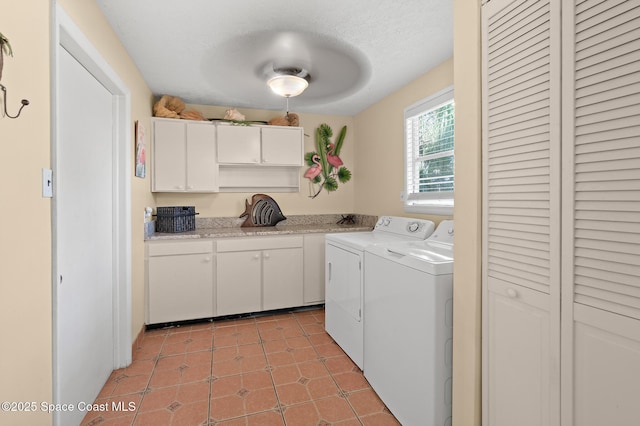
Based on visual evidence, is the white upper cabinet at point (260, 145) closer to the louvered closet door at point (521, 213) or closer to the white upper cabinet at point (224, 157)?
the white upper cabinet at point (224, 157)

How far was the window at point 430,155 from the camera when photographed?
8.26 feet

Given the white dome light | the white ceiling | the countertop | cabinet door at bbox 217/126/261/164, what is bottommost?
the countertop

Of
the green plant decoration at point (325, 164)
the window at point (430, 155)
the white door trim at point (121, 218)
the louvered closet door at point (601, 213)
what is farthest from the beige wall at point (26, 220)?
the green plant decoration at point (325, 164)

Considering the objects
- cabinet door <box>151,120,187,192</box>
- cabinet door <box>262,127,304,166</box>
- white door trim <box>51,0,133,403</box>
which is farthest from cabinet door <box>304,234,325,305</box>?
white door trim <box>51,0,133,403</box>

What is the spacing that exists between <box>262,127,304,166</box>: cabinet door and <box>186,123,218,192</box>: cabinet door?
0.57 metres

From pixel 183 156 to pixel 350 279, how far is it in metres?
2.22

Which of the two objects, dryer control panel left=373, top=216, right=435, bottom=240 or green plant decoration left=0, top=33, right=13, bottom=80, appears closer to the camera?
green plant decoration left=0, top=33, right=13, bottom=80

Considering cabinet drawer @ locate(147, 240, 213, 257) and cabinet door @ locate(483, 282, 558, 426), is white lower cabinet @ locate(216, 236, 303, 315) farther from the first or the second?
cabinet door @ locate(483, 282, 558, 426)

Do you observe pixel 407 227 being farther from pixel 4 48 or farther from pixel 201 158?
pixel 4 48

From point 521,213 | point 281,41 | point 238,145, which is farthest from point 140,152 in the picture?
point 521,213

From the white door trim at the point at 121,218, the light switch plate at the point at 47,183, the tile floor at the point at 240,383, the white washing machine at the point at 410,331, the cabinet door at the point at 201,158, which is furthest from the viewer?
the cabinet door at the point at 201,158

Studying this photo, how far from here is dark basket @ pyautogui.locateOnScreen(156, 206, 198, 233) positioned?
10.0 ft

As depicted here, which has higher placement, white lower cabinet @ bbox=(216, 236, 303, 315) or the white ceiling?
the white ceiling

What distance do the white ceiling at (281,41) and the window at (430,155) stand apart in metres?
0.34
